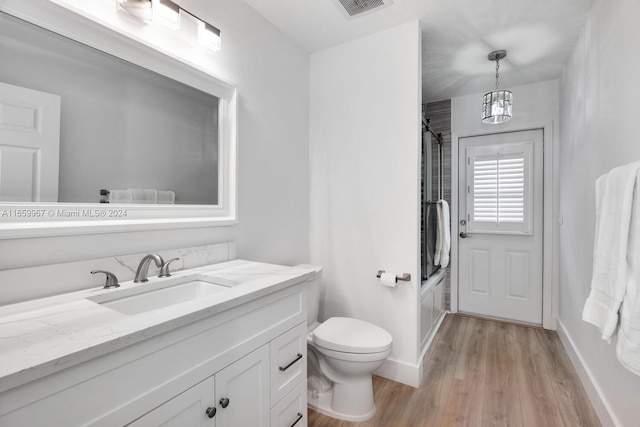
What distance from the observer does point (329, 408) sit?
1.79m

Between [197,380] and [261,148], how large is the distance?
142 cm

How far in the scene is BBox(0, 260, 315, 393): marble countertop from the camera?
613 mm

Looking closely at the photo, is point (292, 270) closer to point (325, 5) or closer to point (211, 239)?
point (211, 239)

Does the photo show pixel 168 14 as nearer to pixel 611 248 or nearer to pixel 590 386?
pixel 611 248

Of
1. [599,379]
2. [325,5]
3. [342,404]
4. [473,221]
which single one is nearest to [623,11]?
[325,5]

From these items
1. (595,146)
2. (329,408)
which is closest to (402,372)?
(329,408)

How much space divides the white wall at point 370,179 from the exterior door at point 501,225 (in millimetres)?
1633

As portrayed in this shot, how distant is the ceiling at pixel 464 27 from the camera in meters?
1.90

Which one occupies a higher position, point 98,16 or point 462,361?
point 98,16

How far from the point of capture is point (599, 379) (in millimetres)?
1753

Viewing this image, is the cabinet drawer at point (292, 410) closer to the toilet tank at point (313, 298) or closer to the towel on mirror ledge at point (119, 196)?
the toilet tank at point (313, 298)

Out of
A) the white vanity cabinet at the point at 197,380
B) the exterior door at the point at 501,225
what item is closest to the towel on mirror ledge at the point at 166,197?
the white vanity cabinet at the point at 197,380

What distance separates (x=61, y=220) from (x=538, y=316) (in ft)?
12.5

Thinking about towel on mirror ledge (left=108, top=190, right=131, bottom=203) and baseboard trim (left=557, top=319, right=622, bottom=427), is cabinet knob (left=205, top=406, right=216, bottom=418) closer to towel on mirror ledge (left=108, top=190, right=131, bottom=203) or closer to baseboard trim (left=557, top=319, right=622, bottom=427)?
towel on mirror ledge (left=108, top=190, right=131, bottom=203)
